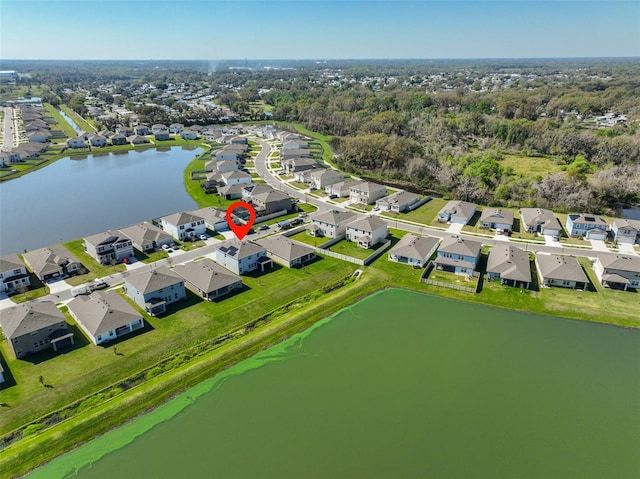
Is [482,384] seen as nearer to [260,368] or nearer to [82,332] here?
[260,368]

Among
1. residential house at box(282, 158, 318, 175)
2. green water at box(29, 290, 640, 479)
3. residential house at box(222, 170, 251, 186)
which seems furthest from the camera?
residential house at box(282, 158, 318, 175)

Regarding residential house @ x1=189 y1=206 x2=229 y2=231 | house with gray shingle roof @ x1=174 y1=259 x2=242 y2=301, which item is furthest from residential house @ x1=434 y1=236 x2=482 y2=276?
residential house @ x1=189 y1=206 x2=229 y2=231

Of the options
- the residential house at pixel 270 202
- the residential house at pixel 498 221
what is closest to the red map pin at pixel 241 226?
the residential house at pixel 270 202

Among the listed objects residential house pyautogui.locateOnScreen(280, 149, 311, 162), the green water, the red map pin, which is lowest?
the green water

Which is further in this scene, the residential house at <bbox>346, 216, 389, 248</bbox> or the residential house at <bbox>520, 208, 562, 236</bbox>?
the residential house at <bbox>520, 208, 562, 236</bbox>

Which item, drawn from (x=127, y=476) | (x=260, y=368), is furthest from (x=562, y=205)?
(x=127, y=476)

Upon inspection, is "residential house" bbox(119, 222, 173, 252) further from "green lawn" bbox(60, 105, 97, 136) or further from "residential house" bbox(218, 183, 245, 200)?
"green lawn" bbox(60, 105, 97, 136)

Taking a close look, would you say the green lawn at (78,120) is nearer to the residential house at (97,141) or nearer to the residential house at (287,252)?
the residential house at (97,141)
